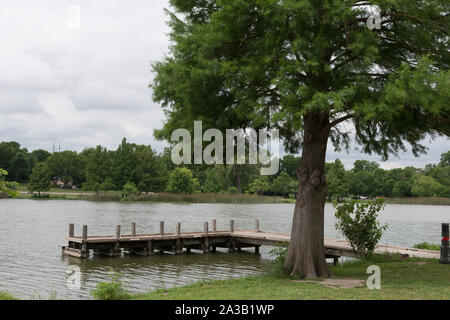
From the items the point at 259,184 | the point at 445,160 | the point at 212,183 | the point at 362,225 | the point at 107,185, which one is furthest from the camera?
the point at 445,160

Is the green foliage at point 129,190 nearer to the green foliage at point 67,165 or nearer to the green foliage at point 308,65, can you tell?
the green foliage at point 67,165

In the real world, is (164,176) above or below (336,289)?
above

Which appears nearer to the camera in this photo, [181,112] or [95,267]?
[181,112]

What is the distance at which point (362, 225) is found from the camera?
19000 mm

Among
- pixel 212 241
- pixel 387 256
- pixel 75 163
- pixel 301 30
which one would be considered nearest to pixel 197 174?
pixel 75 163

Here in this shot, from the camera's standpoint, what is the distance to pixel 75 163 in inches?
4284

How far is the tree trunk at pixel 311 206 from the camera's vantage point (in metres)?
14.9

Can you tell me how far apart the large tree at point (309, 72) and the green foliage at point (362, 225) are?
4213mm

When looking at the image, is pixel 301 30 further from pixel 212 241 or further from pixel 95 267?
pixel 212 241

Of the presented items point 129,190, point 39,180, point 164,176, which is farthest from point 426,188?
point 39,180

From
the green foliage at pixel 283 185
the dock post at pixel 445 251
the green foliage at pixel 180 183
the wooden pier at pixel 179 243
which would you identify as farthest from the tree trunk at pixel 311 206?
the green foliage at pixel 283 185

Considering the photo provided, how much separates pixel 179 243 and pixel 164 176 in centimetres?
6981

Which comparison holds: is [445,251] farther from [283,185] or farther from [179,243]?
[283,185]
